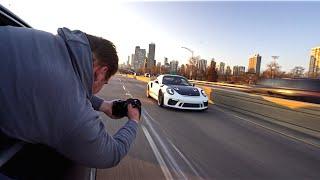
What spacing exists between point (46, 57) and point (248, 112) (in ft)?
49.2

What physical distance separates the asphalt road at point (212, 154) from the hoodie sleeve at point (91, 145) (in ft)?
10.9

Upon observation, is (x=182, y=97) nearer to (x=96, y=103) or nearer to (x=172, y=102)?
(x=172, y=102)

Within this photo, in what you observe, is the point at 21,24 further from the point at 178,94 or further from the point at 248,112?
the point at 248,112

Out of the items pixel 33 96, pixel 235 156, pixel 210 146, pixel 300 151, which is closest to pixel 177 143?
pixel 210 146

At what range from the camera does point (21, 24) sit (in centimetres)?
283

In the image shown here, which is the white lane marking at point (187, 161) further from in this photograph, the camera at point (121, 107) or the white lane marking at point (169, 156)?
the camera at point (121, 107)

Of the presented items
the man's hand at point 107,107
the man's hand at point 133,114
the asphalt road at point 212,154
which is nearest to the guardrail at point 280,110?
the asphalt road at point 212,154

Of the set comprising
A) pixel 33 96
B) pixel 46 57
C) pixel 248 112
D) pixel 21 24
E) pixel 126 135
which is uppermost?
pixel 21 24

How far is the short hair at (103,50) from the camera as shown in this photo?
2137mm

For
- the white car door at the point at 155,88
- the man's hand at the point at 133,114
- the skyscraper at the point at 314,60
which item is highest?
the skyscraper at the point at 314,60

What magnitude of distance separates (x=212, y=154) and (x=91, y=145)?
18.9 feet

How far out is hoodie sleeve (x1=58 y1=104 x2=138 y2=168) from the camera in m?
1.85

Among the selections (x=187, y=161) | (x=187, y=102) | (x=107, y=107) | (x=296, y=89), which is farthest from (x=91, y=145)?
(x=296, y=89)

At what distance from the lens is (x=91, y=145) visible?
6.26ft
